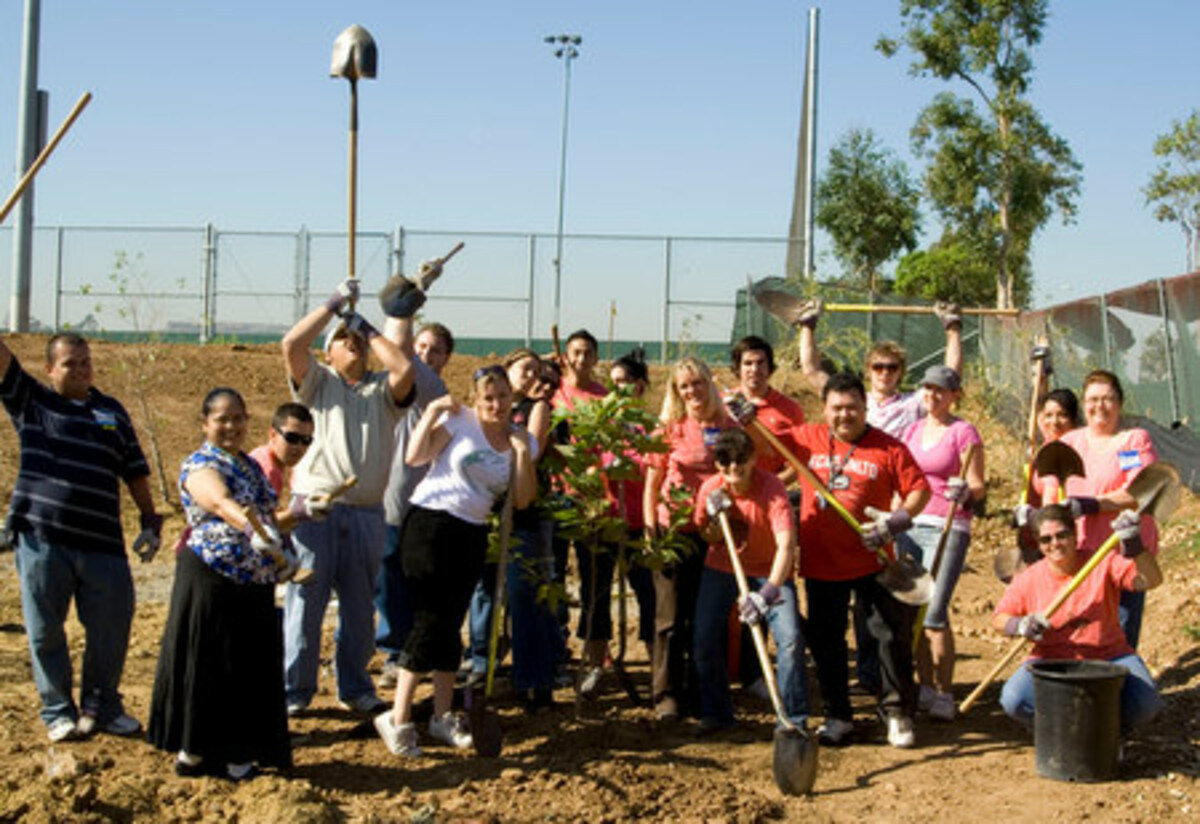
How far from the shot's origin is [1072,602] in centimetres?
559

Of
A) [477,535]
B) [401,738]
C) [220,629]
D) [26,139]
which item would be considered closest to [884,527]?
[477,535]

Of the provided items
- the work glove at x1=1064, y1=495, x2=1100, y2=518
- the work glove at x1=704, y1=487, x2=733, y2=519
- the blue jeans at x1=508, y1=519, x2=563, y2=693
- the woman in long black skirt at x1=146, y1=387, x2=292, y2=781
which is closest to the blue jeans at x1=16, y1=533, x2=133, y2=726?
the woman in long black skirt at x1=146, y1=387, x2=292, y2=781

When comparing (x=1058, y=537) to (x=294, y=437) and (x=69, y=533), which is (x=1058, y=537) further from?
(x=69, y=533)

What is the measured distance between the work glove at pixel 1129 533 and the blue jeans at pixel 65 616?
404 centimetres

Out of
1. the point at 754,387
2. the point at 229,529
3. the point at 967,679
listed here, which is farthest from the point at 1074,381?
the point at 229,529

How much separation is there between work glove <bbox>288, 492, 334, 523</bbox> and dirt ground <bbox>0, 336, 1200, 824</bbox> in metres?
0.98

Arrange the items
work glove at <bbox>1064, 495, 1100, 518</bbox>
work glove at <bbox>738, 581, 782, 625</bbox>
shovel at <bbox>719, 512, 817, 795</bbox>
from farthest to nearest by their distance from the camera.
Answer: work glove at <bbox>1064, 495, 1100, 518</bbox>
work glove at <bbox>738, 581, 782, 625</bbox>
shovel at <bbox>719, 512, 817, 795</bbox>

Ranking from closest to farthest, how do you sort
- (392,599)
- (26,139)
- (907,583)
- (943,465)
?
(907,583) → (943,465) → (392,599) → (26,139)

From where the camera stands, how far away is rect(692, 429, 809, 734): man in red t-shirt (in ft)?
18.1

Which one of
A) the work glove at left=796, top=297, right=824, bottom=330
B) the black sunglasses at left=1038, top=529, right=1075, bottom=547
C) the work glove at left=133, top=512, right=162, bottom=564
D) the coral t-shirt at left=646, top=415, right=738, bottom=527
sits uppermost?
the work glove at left=796, top=297, right=824, bottom=330

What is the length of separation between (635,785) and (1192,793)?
210 centimetres

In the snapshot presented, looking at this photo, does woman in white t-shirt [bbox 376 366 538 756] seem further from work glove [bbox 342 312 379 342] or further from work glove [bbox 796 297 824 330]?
work glove [bbox 796 297 824 330]

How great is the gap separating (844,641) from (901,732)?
44 cm

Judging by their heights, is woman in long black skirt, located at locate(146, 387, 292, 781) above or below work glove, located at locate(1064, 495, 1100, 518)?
below
